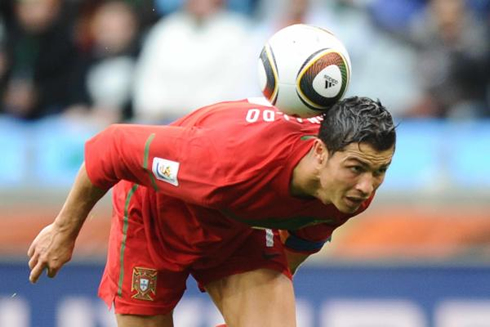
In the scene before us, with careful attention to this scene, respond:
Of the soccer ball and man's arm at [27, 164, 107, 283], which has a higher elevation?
the soccer ball

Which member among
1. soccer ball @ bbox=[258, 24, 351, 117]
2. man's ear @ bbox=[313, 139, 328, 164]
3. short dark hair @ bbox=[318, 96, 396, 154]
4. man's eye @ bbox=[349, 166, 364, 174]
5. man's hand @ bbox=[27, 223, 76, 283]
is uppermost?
soccer ball @ bbox=[258, 24, 351, 117]

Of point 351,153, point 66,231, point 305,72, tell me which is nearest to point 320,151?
point 351,153

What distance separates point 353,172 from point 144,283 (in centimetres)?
133

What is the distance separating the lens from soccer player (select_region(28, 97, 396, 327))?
15.2ft

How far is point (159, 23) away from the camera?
870 cm

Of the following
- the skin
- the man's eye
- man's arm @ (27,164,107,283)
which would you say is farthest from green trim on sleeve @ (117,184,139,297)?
the man's eye

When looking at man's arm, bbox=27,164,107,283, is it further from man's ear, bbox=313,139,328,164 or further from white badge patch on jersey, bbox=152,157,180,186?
man's ear, bbox=313,139,328,164

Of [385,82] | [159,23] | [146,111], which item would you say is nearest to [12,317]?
[146,111]

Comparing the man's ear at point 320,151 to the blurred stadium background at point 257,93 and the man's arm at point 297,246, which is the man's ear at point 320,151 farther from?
the blurred stadium background at point 257,93

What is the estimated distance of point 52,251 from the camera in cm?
504

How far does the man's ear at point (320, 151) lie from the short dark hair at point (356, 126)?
0.02 m

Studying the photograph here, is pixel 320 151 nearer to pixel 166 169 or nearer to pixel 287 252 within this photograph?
pixel 166 169

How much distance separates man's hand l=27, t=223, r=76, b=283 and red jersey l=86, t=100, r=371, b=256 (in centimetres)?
29

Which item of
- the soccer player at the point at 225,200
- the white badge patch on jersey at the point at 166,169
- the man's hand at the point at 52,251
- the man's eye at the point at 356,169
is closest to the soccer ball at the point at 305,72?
the soccer player at the point at 225,200
